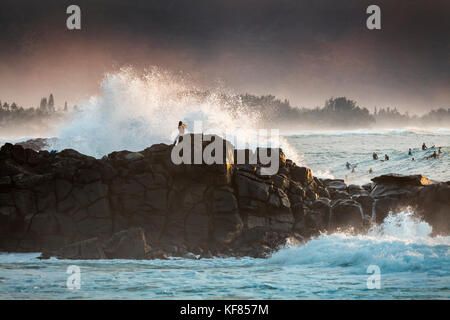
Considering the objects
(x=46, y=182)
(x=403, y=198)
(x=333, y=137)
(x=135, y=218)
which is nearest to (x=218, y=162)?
(x=135, y=218)

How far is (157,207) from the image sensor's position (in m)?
22.4

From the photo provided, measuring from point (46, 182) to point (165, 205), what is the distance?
218 inches

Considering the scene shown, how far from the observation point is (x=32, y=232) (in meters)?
21.3

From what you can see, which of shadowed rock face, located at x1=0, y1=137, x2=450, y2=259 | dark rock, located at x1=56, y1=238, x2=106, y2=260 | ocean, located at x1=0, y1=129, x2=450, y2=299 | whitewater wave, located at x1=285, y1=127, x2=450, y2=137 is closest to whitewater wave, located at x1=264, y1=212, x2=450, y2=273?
ocean, located at x1=0, y1=129, x2=450, y2=299

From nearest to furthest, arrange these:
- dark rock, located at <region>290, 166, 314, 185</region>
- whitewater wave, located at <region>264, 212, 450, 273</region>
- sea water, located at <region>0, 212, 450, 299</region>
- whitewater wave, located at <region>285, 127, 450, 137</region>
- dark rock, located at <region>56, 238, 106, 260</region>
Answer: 1. sea water, located at <region>0, 212, 450, 299</region>
2. whitewater wave, located at <region>264, 212, 450, 273</region>
3. dark rock, located at <region>56, 238, 106, 260</region>
4. dark rock, located at <region>290, 166, 314, 185</region>
5. whitewater wave, located at <region>285, 127, 450, 137</region>

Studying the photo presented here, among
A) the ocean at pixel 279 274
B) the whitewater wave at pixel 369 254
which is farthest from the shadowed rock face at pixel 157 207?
the whitewater wave at pixel 369 254

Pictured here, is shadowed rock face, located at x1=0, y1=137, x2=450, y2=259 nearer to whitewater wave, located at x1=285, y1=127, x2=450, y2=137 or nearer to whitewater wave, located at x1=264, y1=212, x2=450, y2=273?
whitewater wave, located at x1=264, y1=212, x2=450, y2=273

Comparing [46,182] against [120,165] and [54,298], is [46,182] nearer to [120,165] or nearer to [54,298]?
[120,165]

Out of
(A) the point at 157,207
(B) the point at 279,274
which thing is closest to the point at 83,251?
(A) the point at 157,207

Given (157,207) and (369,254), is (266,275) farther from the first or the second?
(157,207)

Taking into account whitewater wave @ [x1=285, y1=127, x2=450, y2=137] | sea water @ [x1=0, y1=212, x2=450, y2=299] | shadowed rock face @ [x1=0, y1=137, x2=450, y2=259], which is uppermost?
whitewater wave @ [x1=285, y1=127, x2=450, y2=137]

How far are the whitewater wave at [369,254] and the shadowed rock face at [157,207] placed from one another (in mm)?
1980

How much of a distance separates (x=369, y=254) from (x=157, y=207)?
9.73 metres

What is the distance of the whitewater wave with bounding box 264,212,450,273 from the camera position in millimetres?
16203
